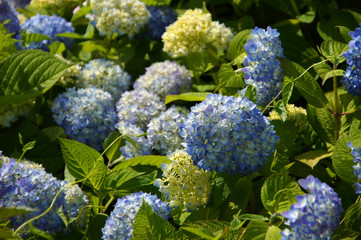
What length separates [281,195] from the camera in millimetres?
1467

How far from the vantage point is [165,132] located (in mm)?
1997

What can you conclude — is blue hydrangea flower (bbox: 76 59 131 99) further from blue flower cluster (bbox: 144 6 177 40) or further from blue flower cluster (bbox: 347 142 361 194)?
blue flower cluster (bbox: 347 142 361 194)

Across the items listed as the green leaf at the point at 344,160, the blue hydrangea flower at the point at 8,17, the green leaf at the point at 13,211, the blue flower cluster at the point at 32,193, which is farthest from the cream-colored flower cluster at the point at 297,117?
the blue hydrangea flower at the point at 8,17

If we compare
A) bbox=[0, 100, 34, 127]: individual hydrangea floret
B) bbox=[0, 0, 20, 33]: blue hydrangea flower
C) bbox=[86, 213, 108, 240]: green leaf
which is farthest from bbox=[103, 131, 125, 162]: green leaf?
bbox=[0, 0, 20, 33]: blue hydrangea flower

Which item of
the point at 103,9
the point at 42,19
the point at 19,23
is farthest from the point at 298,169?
the point at 19,23

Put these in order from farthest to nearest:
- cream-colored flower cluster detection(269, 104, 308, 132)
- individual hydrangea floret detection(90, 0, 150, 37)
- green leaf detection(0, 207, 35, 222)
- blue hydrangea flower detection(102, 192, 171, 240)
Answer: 1. individual hydrangea floret detection(90, 0, 150, 37)
2. cream-colored flower cluster detection(269, 104, 308, 132)
3. blue hydrangea flower detection(102, 192, 171, 240)
4. green leaf detection(0, 207, 35, 222)

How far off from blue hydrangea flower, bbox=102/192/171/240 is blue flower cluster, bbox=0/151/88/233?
21 cm

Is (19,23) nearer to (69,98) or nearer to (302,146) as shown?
(69,98)

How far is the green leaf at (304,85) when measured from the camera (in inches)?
69.2

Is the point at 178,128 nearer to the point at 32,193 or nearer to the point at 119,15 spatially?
the point at 32,193

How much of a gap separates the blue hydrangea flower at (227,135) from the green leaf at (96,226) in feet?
1.65

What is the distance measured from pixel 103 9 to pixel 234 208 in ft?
4.58

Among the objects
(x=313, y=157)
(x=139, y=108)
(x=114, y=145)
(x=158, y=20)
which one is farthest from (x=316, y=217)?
(x=158, y=20)

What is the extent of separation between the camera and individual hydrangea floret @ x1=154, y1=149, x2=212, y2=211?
5.38ft
